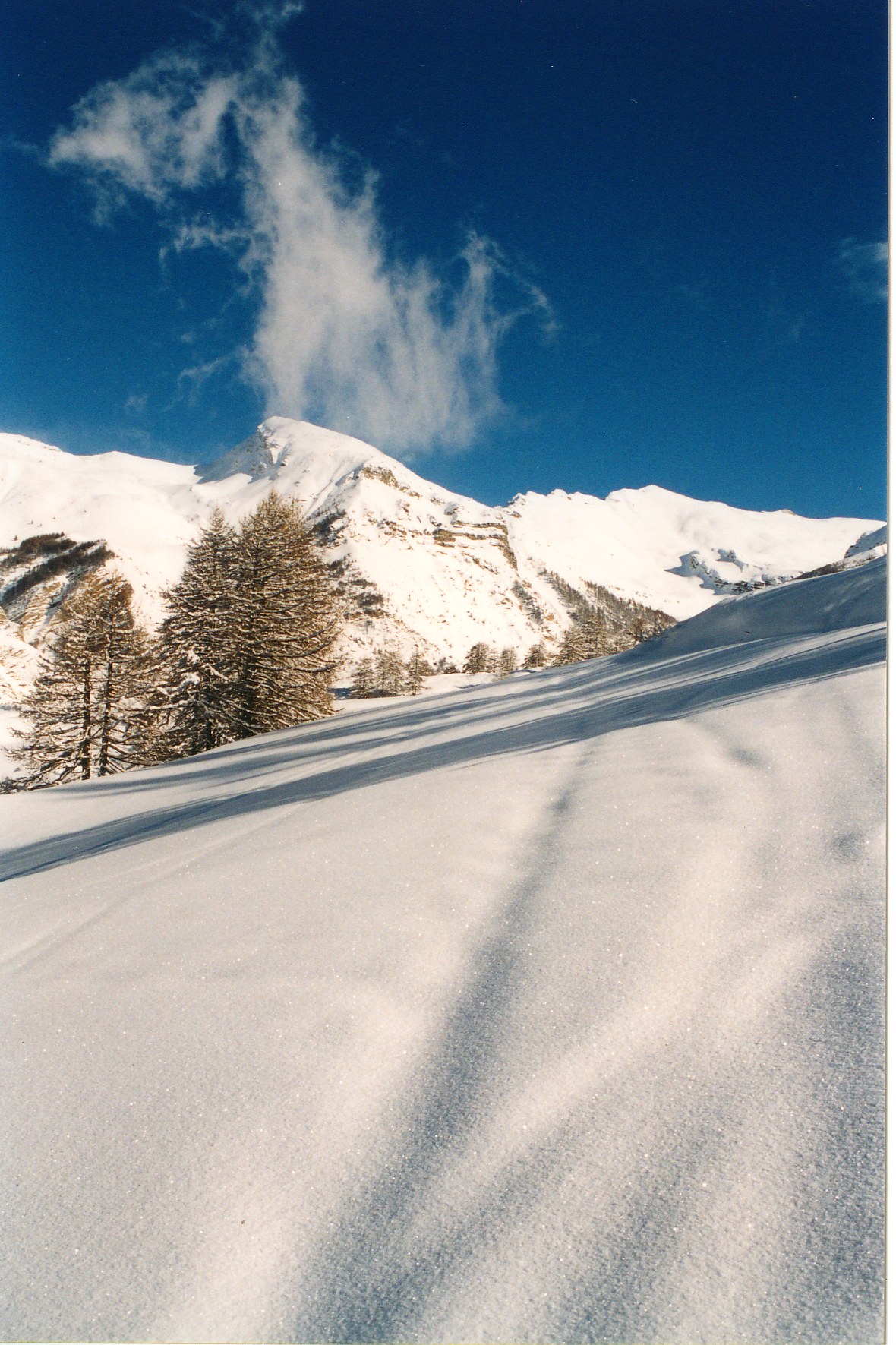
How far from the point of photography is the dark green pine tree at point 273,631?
14.1 meters

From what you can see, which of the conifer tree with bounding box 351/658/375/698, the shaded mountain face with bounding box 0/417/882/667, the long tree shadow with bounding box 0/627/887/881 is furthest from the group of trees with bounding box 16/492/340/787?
the shaded mountain face with bounding box 0/417/882/667

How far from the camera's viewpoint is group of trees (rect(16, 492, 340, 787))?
14.1 meters

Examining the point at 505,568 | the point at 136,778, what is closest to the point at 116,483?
the point at 505,568

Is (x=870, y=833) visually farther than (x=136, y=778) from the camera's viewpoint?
No

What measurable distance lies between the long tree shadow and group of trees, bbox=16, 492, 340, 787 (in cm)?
686

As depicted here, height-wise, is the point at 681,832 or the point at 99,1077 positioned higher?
the point at 681,832

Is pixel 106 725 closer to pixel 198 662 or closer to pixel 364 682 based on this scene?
pixel 198 662

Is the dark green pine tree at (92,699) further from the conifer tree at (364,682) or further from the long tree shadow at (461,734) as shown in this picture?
the conifer tree at (364,682)

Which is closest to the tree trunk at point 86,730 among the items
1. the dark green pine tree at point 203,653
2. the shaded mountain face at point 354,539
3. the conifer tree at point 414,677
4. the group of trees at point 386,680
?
the dark green pine tree at point 203,653

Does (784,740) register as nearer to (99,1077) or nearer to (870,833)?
(870,833)

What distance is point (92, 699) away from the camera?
51.1 feet

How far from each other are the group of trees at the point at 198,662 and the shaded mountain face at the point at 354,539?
1455 inches

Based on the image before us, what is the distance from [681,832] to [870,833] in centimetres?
50

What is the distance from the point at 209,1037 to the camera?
4.56ft
